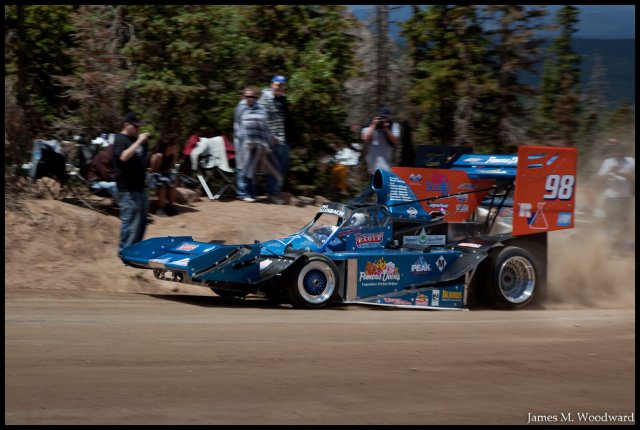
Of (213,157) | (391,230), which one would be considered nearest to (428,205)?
(391,230)

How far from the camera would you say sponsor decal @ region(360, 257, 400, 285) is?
10.2m

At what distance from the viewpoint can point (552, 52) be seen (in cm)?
1731

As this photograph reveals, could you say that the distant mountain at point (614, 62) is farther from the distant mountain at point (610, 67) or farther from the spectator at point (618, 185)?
the spectator at point (618, 185)

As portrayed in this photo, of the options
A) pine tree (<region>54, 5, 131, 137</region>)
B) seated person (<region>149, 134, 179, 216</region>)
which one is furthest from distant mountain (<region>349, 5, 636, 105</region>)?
seated person (<region>149, 134, 179, 216</region>)

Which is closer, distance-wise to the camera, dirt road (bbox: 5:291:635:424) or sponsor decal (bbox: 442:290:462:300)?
dirt road (bbox: 5:291:635:424)

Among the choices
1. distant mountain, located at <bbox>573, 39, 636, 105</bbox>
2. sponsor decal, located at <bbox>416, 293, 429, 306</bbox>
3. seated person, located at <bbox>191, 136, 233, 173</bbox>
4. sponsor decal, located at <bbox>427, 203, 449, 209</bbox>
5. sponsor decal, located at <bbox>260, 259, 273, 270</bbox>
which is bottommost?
sponsor decal, located at <bbox>416, 293, 429, 306</bbox>

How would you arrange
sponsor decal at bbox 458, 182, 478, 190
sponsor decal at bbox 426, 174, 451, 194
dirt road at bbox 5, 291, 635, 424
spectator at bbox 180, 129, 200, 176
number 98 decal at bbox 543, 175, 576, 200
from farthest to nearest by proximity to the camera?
spectator at bbox 180, 129, 200, 176 < sponsor decal at bbox 458, 182, 478, 190 < sponsor decal at bbox 426, 174, 451, 194 < number 98 decal at bbox 543, 175, 576, 200 < dirt road at bbox 5, 291, 635, 424

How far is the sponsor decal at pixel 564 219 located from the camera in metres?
11.2

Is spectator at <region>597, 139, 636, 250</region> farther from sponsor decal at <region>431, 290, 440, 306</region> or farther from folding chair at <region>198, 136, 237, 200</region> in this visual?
folding chair at <region>198, 136, 237, 200</region>

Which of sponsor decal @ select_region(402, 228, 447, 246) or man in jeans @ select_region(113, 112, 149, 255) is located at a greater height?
man in jeans @ select_region(113, 112, 149, 255)

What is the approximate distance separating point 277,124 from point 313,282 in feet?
15.8

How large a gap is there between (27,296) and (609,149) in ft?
32.0

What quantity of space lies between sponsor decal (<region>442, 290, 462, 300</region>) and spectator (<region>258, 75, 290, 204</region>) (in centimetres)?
468

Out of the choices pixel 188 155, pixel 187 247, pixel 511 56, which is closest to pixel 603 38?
pixel 511 56
